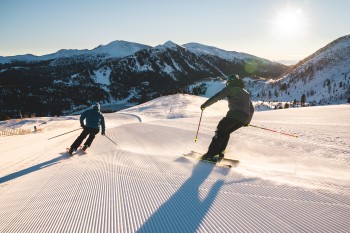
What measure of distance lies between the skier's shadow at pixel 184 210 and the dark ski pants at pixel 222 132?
1.99m

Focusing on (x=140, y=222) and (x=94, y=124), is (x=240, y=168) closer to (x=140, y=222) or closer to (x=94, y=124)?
(x=140, y=222)

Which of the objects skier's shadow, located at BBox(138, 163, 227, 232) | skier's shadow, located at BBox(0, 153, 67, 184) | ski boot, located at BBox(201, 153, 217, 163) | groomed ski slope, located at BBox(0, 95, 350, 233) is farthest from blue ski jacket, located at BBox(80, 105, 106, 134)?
skier's shadow, located at BBox(138, 163, 227, 232)

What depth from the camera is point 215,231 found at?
299cm

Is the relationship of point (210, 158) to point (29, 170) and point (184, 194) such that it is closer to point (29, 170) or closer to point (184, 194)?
point (184, 194)

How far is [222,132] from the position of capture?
6.62 meters

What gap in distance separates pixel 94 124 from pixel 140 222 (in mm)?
6930

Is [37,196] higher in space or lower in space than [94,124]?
lower

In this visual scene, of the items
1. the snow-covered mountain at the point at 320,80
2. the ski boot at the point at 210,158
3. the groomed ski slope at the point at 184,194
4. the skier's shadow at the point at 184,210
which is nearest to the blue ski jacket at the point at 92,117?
the groomed ski slope at the point at 184,194

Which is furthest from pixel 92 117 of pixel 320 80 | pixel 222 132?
pixel 320 80

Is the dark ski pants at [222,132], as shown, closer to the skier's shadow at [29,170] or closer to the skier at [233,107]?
the skier at [233,107]

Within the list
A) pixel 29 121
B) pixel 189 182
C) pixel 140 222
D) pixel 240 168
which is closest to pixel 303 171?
pixel 240 168

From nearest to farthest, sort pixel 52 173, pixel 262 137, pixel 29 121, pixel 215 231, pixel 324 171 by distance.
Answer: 1. pixel 215 231
2. pixel 324 171
3. pixel 52 173
4. pixel 262 137
5. pixel 29 121

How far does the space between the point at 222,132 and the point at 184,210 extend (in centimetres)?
335

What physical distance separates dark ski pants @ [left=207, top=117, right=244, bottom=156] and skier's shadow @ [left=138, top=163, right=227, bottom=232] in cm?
199
